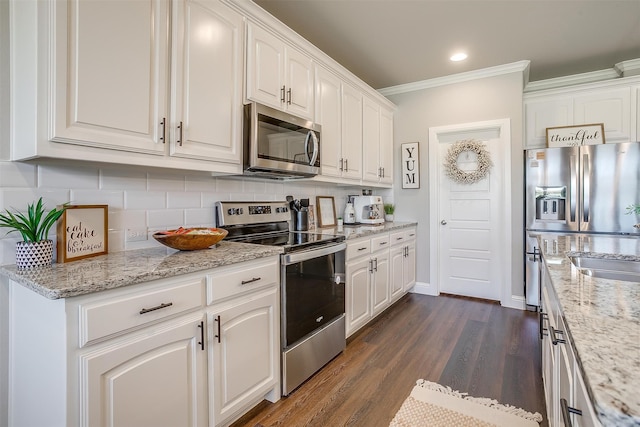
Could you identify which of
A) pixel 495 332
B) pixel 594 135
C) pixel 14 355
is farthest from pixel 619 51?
pixel 14 355

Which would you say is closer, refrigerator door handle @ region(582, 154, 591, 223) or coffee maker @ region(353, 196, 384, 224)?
refrigerator door handle @ region(582, 154, 591, 223)

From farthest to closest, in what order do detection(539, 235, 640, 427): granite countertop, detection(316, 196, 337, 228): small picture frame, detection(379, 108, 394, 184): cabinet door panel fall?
detection(379, 108, 394, 184): cabinet door panel < detection(316, 196, 337, 228): small picture frame < detection(539, 235, 640, 427): granite countertop

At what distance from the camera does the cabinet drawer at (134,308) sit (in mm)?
1047

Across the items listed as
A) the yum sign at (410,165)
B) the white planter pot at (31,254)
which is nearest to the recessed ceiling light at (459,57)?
the yum sign at (410,165)

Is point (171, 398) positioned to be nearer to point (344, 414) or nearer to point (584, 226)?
point (344, 414)

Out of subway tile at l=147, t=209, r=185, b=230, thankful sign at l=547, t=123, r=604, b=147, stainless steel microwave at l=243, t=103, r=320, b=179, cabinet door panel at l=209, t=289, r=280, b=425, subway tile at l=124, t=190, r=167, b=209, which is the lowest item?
cabinet door panel at l=209, t=289, r=280, b=425

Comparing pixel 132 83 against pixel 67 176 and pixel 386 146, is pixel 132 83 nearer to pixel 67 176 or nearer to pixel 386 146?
pixel 67 176

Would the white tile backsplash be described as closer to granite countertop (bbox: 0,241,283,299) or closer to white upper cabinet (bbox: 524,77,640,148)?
granite countertop (bbox: 0,241,283,299)

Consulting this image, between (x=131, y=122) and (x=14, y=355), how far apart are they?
1.09 metres

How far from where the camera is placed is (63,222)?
4.62ft

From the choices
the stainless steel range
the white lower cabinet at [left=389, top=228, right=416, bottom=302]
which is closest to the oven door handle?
the stainless steel range

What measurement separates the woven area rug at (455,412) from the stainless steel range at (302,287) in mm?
602

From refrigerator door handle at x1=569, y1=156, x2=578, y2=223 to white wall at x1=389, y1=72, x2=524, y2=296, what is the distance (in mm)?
417

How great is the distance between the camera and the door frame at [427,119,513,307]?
3.46 m
